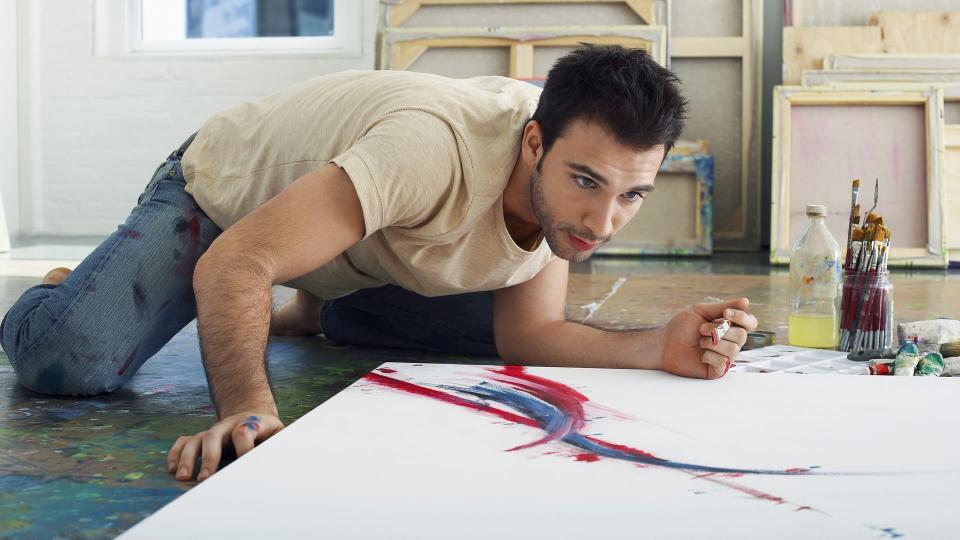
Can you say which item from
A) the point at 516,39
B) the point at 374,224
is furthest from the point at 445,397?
the point at 516,39

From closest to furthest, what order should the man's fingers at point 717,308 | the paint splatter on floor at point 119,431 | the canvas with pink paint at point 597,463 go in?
the canvas with pink paint at point 597,463 → the paint splatter on floor at point 119,431 → the man's fingers at point 717,308

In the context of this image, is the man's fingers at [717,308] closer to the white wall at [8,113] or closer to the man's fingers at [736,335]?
the man's fingers at [736,335]

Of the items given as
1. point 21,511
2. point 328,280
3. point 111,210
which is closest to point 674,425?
point 21,511

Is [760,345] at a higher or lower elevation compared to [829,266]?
lower

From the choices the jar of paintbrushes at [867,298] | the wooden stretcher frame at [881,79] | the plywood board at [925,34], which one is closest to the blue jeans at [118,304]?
the jar of paintbrushes at [867,298]

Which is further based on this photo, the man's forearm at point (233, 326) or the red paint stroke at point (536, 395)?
the man's forearm at point (233, 326)

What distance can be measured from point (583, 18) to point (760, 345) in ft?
11.5

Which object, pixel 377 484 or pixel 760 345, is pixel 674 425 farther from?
pixel 760 345

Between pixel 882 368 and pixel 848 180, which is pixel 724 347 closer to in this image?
pixel 882 368

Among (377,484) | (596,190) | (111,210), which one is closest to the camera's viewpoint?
(377,484)

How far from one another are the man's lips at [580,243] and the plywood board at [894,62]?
3869mm

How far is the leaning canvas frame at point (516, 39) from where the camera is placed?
534 centimetres

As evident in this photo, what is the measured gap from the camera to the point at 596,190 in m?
1.65

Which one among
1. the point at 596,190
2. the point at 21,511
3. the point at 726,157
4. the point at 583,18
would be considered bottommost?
the point at 21,511
